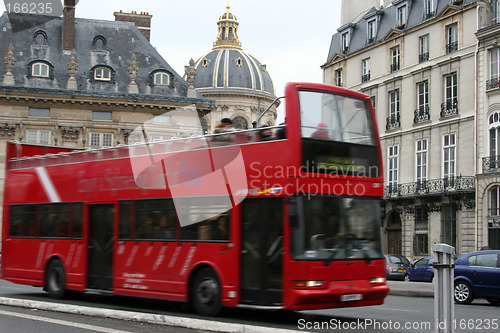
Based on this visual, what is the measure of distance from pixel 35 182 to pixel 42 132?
108 feet

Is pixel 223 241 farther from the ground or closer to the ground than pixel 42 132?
closer to the ground

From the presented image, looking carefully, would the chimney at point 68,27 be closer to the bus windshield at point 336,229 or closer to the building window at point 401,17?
the building window at point 401,17

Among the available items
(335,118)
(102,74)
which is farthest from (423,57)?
(335,118)

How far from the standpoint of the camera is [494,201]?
38.6m

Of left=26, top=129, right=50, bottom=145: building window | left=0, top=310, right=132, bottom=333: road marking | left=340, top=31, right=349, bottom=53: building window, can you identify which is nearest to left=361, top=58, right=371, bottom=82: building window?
left=340, top=31, right=349, bottom=53: building window

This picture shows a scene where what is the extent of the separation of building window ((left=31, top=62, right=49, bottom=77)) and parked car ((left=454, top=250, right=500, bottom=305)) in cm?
3805

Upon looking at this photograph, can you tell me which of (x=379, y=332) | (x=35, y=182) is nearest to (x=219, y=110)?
(x=35, y=182)

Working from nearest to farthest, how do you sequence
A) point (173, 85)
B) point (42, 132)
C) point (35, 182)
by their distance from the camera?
point (35, 182) < point (42, 132) < point (173, 85)

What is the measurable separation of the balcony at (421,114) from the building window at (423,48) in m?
2.92

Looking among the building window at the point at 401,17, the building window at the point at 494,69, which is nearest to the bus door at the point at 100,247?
the building window at the point at 494,69

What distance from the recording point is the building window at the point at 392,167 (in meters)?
46.8

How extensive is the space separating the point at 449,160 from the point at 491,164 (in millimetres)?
3651

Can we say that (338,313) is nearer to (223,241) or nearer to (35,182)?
(223,241)

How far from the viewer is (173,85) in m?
53.9
